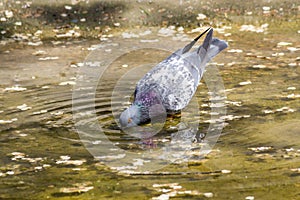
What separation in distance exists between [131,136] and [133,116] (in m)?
0.32

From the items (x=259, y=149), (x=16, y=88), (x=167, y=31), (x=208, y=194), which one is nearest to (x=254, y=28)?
(x=167, y=31)

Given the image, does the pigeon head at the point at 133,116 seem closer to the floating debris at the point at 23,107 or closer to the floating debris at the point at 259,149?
the floating debris at the point at 23,107

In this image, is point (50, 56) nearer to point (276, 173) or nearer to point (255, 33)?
point (255, 33)

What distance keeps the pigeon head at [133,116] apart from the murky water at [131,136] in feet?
0.52

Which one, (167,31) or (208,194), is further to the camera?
(167,31)

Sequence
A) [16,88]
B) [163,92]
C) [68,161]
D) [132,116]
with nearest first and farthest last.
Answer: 1. [68,161]
2. [132,116]
3. [163,92]
4. [16,88]

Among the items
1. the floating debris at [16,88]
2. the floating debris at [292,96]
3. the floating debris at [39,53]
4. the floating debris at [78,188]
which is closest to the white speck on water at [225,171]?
the floating debris at [78,188]

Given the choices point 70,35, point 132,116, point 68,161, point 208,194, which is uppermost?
point 70,35

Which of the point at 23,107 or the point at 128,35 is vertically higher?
the point at 128,35

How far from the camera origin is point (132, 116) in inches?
254

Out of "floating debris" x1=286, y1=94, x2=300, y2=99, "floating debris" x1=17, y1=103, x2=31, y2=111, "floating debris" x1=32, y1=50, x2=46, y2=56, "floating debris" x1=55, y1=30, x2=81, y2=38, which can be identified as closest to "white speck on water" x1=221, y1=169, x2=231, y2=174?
"floating debris" x1=286, y1=94, x2=300, y2=99

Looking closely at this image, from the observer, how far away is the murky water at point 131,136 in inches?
190

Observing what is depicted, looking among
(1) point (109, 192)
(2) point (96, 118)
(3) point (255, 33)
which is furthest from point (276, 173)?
(3) point (255, 33)

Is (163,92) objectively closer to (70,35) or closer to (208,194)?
(208,194)
